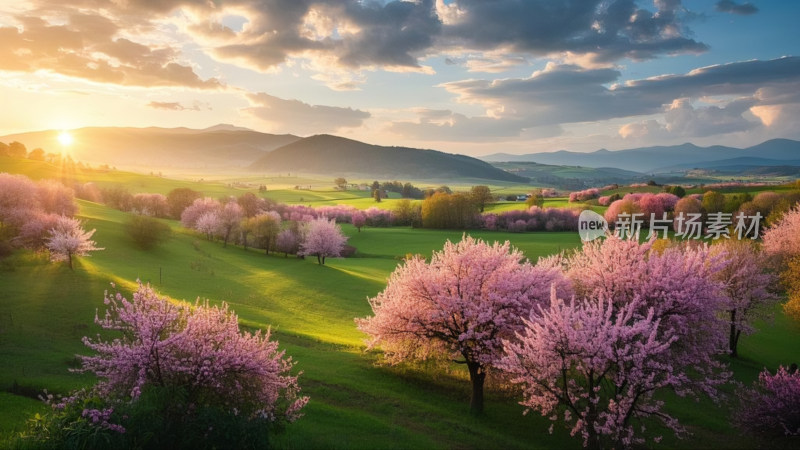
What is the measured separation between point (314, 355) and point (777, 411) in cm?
2683

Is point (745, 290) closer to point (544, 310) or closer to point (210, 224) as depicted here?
point (544, 310)

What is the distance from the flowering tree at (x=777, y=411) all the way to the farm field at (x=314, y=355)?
1491mm

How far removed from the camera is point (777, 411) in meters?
25.2

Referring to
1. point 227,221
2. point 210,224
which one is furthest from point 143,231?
point 227,221

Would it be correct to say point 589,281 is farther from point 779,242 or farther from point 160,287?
point 160,287

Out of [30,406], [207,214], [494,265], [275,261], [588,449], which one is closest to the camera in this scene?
[30,406]

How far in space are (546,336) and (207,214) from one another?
275ft

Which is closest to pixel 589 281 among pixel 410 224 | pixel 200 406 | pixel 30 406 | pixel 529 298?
pixel 529 298

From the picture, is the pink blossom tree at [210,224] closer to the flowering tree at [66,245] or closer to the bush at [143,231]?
the bush at [143,231]

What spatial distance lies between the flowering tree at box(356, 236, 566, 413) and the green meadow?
111 inches

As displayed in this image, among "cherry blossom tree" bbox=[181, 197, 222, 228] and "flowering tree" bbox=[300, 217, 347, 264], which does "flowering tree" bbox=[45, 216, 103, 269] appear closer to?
"flowering tree" bbox=[300, 217, 347, 264]

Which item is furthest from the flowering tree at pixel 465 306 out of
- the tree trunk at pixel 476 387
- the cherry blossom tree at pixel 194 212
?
the cherry blossom tree at pixel 194 212

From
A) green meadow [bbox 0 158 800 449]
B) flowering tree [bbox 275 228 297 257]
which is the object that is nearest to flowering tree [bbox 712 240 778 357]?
green meadow [bbox 0 158 800 449]

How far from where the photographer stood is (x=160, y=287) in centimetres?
4819
